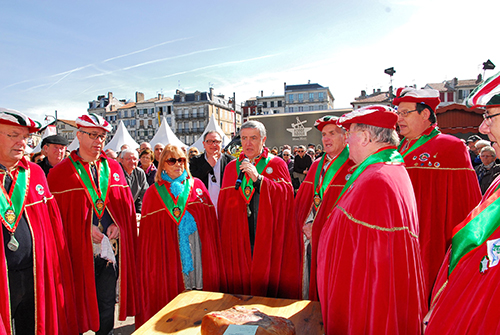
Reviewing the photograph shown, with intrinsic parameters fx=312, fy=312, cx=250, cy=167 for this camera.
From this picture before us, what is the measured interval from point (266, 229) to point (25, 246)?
232 cm

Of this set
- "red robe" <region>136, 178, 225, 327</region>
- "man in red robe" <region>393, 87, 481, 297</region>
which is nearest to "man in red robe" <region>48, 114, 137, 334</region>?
"red robe" <region>136, 178, 225, 327</region>

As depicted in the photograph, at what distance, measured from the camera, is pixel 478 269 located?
4.84 feet

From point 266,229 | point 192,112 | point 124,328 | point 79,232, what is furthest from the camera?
point 192,112

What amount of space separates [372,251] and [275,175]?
79.9 inches

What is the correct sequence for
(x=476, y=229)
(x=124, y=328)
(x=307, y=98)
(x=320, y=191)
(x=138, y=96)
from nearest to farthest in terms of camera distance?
1. (x=476, y=229)
2. (x=320, y=191)
3. (x=124, y=328)
4. (x=138, y=96)
5. (x=307, y=98)

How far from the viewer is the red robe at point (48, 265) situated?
8.75 feet

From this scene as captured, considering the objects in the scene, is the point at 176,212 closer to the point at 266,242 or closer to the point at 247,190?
the point at 247,190

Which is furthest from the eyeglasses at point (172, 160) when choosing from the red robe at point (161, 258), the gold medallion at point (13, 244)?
the gold medallion at point (13, 244)

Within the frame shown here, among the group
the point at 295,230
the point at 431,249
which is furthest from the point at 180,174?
the point at 431,249

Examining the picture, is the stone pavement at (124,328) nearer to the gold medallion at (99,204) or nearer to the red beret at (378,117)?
the gold medallion at (99,204)

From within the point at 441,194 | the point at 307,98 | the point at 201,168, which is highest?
the point at 307,98

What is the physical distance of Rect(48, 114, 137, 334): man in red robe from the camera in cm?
316

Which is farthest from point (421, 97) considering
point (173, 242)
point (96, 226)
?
point (96, 226)

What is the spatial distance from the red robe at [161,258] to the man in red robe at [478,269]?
2.49 metres
